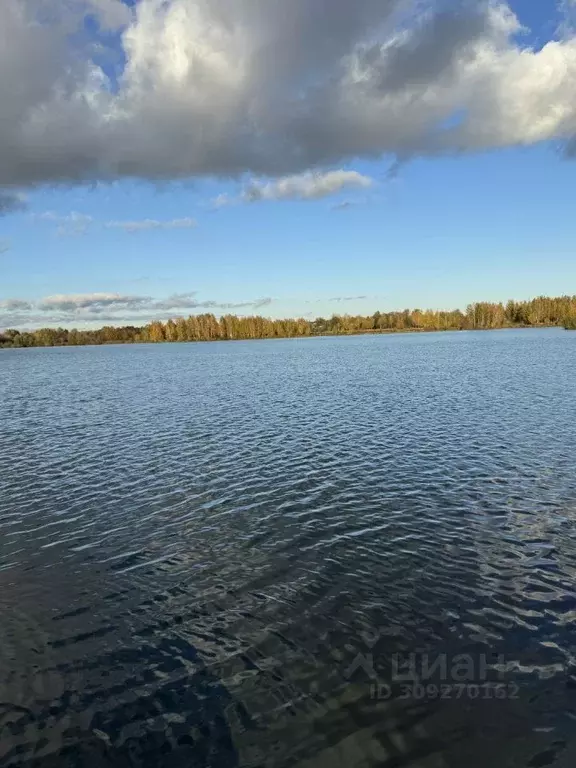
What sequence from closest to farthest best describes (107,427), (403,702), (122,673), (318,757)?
Answer: (318,757)
(403,702)
(122,673)
(107,427)

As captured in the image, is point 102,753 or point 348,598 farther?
point 348,598

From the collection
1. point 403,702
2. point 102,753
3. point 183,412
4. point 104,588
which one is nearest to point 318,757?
point 403,702

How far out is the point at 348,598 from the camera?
1382 centimetres

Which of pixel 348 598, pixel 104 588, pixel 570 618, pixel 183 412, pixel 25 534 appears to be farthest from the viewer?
pixel 183 412

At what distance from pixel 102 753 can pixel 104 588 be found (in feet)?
20.2

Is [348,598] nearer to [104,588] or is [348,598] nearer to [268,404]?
[104,588]

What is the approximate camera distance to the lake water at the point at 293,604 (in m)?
9.38

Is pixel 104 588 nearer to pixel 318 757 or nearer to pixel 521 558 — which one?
pixel 318 757

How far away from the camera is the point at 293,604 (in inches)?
537

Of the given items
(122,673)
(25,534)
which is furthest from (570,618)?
(25,534)

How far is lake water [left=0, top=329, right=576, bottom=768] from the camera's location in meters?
9.38
